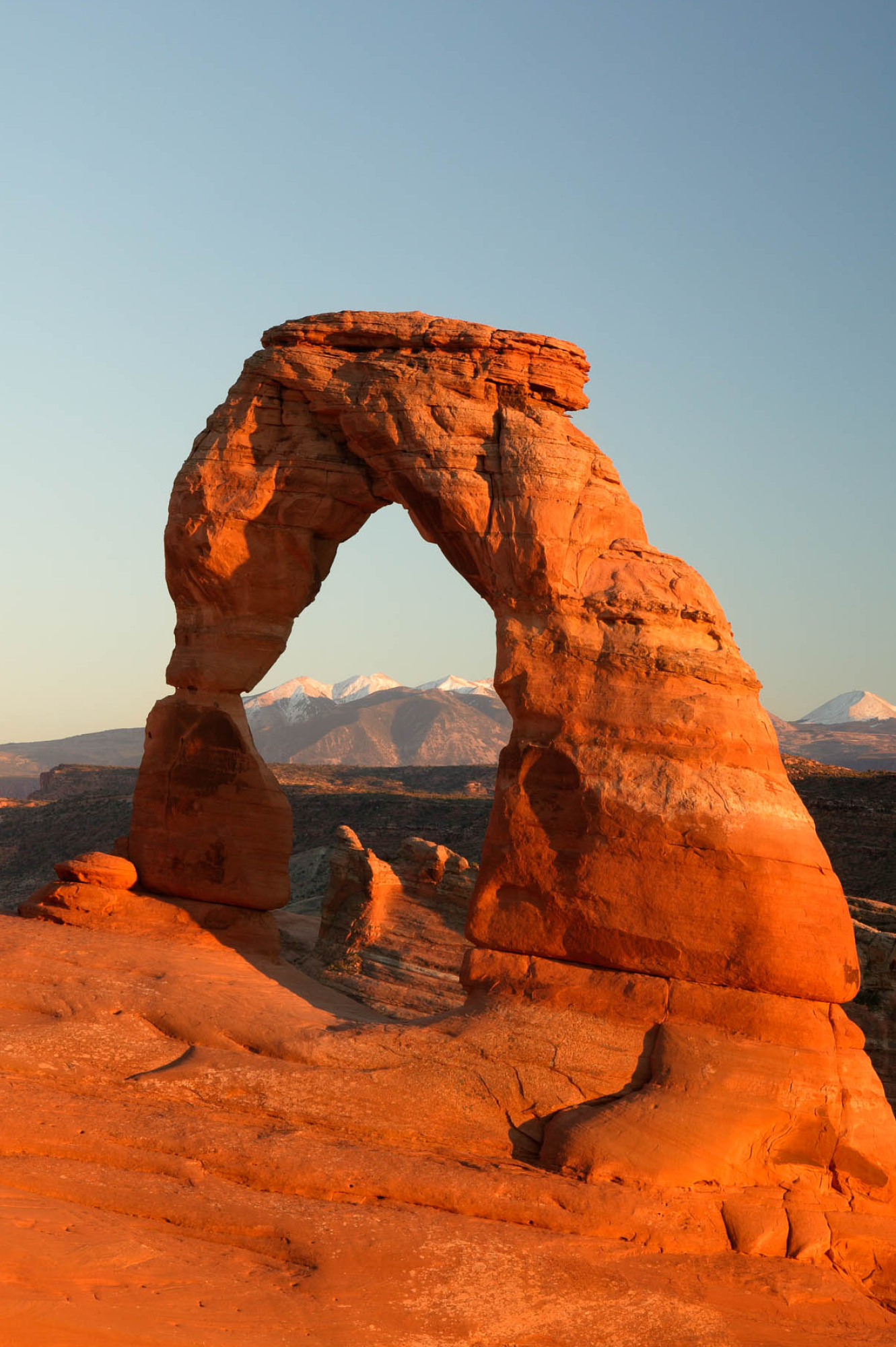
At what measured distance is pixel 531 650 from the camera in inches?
523

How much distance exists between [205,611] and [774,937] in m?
8.83

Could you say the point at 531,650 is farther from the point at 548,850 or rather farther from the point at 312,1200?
the point at 312,1200

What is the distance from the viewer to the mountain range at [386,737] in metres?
113

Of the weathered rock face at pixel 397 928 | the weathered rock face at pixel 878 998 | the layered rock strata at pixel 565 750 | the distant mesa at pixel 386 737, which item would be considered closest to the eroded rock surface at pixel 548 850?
the layered rock strata at pixel 565 750

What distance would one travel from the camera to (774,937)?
1172cm

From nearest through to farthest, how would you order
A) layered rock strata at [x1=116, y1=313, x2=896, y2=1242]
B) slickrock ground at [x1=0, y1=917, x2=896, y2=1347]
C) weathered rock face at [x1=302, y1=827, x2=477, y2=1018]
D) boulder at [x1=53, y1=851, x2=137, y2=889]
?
slickrock ground at [x1=0, y1=917, x2=896, y2=1347], layered rock strata at [x1=116, y1=313, x2=896, y2=1242], boulder at [x1=53, y1=851, x2=137, y2=889], weathered rock face at [x1=302, y1=827, x2=477, y2=1018]

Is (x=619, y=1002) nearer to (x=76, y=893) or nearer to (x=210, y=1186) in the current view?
(x=210, y=1186)

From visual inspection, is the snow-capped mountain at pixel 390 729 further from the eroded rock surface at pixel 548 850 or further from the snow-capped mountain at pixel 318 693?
the eroded rock surface at pixel 548 850

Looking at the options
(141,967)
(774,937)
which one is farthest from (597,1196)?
(141,967)

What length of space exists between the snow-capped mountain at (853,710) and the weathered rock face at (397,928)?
139 meters

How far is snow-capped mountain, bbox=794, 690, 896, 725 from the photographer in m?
159

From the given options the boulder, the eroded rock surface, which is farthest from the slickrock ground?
the boulder

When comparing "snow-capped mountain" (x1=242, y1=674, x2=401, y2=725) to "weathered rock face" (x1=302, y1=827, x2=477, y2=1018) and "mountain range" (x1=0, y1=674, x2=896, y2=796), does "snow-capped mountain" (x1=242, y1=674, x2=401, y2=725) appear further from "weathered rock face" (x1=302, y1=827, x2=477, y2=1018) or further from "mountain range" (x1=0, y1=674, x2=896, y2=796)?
"weathered rock face" (x1=302, y1=827, x2=477, y2=1018)

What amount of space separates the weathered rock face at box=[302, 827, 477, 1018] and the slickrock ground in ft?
22.6
